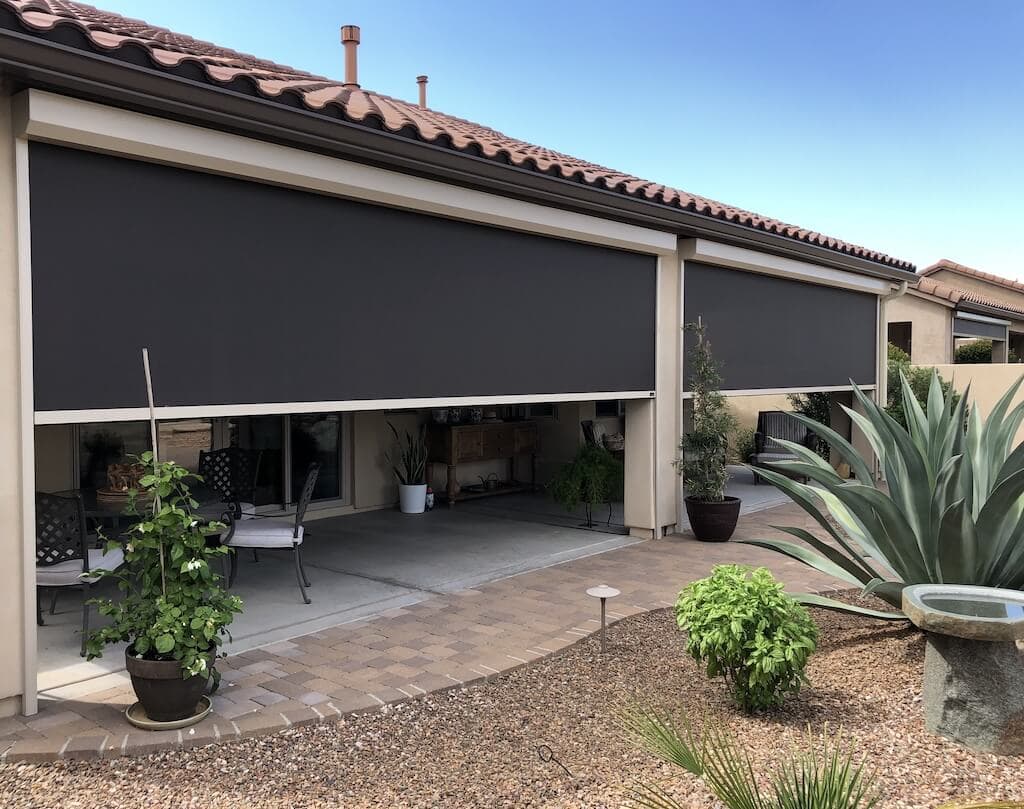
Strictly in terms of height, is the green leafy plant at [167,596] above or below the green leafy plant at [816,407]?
below

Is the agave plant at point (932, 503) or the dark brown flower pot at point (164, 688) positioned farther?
the agave plant at point (932, 503)

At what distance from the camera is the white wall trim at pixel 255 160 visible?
432cm

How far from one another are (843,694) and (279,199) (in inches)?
179

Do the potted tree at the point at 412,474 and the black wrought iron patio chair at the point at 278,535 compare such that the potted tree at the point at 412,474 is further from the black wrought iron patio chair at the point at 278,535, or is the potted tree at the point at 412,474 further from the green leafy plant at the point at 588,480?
the black wrought iron patio chair at the point at 278,535

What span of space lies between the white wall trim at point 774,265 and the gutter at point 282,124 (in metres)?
0.77

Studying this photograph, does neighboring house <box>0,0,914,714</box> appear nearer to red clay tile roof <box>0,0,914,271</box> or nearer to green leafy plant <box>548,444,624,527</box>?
red clay tile roof <box>0,0,914,271</box>

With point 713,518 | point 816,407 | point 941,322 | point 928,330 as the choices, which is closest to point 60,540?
point 713,518

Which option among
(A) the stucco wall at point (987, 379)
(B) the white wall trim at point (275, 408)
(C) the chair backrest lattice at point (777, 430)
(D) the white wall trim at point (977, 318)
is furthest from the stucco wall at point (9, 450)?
(D) the white wall trim at point (977, 318)

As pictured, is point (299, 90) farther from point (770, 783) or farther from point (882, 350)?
point (882, 350)

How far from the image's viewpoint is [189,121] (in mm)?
4859

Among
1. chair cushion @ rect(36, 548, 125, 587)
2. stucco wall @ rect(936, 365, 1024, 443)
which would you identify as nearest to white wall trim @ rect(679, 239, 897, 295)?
stucco wall @ rect(936, 365, 1024, 443)

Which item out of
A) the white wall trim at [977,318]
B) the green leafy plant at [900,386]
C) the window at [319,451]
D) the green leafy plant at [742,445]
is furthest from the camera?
the white wall trim at [977,318]

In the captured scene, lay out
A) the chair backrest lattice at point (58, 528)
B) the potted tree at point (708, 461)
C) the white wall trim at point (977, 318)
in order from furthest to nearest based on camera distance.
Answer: the white wall trim at point (977, 318)
the potted tree at point (708, 461)
the chair backrest lattice at point (58, 528)

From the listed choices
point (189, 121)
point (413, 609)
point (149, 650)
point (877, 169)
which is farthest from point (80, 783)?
point (877, 169)
